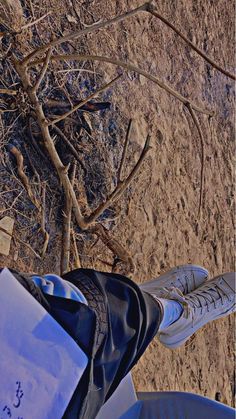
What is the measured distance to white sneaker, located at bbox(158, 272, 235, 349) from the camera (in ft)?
5.32

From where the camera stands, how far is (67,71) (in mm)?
1597

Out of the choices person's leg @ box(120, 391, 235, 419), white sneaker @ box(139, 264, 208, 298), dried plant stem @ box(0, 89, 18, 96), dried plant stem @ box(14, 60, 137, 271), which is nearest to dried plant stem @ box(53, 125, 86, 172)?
dried plant stem @ box(14, 60, 137, 271)

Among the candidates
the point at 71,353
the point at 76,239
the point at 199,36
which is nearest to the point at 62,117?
the point at 76,239

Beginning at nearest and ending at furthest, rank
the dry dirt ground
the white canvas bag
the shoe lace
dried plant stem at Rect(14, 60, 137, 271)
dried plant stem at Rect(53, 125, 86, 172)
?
1. the white canvas bag
2. dried plant stem at Rect(14, 60, 137, 271)
3. dried plant stem at Rect(53, 125, 86, 172)
4. the dry dirt ground
5. the shoe lace

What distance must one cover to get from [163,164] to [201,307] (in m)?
0.65

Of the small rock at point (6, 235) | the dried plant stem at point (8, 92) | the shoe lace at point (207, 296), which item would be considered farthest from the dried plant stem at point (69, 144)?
the shoe lace at point (207, 296)

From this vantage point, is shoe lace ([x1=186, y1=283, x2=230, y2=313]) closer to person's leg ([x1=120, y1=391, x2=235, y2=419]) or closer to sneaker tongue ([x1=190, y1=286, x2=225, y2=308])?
sneaker tongue ([x1=190, y1=286, x2=225, y2=308])

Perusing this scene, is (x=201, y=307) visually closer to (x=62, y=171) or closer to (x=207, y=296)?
(x=207, y=296)

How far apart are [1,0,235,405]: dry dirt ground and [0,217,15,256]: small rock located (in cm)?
2

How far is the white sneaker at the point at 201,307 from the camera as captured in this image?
162 cm

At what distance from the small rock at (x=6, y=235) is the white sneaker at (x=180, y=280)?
47 cm

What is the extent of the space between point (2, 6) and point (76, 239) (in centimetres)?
66

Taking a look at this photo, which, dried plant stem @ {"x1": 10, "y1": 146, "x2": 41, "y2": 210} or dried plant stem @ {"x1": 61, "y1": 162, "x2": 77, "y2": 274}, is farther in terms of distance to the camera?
dried plant stem @ {"x1": 61, "y1": 162, "x2": 77, "y2": 274}

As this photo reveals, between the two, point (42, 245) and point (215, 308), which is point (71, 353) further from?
point (215, 308)
